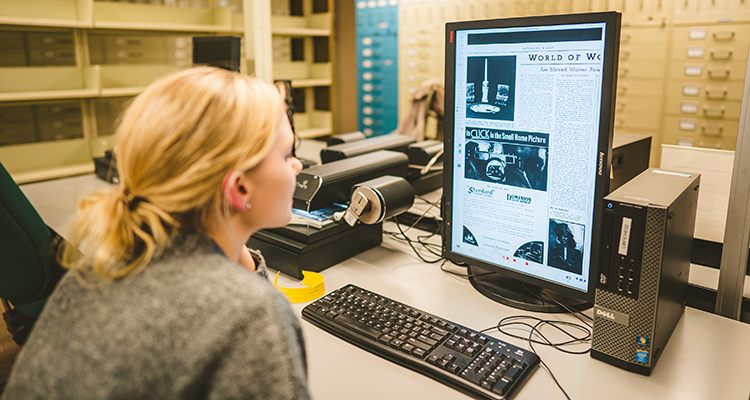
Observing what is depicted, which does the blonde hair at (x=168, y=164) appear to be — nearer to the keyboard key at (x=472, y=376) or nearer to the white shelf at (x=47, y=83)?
the keyboard key at (x=472, y=376)

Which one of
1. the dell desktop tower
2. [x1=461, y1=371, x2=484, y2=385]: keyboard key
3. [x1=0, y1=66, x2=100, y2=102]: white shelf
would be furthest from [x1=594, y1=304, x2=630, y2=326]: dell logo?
[x1=0, y1=66, x2=100, y2=102]: white shelf

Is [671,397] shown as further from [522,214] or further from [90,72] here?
[90,72]

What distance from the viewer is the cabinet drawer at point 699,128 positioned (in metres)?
2.95

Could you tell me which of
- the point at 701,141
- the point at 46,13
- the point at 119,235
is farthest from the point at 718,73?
the point at 46,13

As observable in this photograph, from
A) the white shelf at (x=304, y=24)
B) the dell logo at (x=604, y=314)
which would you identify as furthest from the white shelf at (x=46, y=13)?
the dell logo at (x=604, y=314)

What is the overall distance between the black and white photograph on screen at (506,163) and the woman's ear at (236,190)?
59cm

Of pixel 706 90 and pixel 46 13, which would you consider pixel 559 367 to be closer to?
pixel 706 90

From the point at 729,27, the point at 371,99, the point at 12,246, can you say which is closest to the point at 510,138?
the point at 12,246

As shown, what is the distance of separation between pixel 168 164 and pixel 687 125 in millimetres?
3393

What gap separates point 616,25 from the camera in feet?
2.75

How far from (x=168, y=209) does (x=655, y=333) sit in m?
0.74

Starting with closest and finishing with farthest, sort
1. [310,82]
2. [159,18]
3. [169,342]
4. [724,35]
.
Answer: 1. [169,342]
2. [724,35]
3. [159,18]
4. [310,82]

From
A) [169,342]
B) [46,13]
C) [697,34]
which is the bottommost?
[169,342]

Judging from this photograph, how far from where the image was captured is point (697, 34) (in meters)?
2.97
